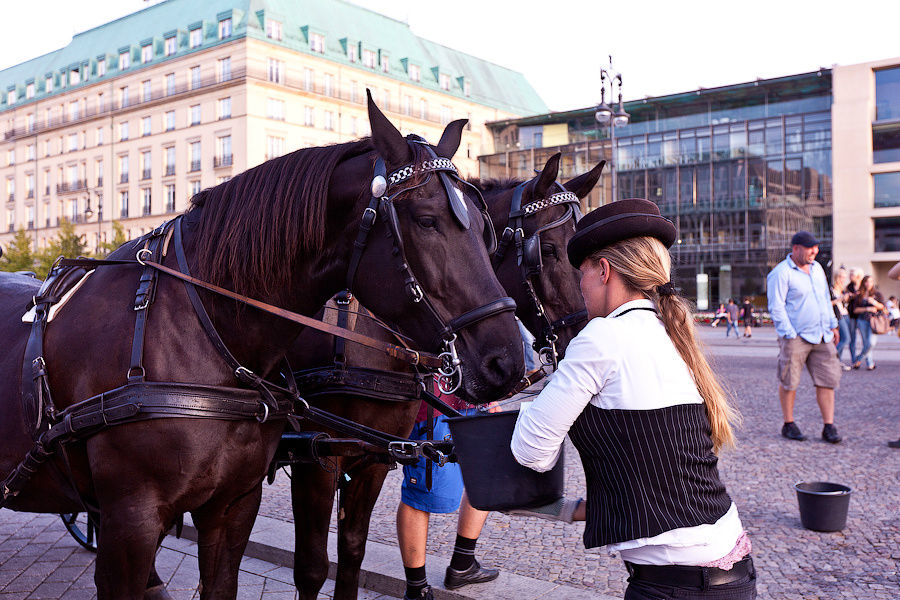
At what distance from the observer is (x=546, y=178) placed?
4004mm

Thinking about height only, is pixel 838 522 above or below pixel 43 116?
below

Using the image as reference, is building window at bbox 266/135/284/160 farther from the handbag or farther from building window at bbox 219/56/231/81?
the handbag

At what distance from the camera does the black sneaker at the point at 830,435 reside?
7.78 metres

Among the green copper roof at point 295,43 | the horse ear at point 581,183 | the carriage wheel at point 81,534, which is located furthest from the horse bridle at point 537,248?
the green copper roof at point 295,43

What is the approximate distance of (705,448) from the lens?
2072 millimetres

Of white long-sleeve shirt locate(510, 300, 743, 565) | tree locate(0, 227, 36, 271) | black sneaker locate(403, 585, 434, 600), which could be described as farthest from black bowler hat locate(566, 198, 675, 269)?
tree locate(0, 227, 36, 271)

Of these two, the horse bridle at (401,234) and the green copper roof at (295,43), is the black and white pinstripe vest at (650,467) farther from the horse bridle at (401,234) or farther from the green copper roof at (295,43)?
the green copper roof at (295,43)

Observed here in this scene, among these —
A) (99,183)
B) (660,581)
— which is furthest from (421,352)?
(99,183)

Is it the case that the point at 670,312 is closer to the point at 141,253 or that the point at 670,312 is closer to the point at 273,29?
the point at 141,253

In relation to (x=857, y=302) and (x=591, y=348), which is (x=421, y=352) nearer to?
(x=591, y=348)

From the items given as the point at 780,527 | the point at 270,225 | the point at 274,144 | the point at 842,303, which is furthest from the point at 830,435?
the point at 274,144

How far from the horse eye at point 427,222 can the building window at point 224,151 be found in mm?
48853

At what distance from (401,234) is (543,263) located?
164 cm

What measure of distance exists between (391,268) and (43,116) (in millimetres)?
67072
